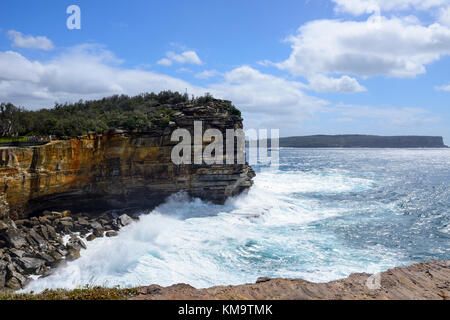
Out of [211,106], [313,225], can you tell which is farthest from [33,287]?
[211,106]

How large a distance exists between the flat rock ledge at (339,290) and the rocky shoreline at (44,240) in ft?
30.5

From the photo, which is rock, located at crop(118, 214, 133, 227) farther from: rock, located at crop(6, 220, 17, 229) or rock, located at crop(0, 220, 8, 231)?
rock, located at crop(0, 220, 8, 231)

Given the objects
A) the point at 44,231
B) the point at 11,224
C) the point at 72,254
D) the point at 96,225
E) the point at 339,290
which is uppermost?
the point at 339,290

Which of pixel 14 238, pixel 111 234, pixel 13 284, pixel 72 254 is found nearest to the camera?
pixel 13 284

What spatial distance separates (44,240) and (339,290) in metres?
15.8

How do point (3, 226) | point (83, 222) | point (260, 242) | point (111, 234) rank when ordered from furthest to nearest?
point (83, 222)
point (111, 234)
point (260, 242)
point (3, 226)

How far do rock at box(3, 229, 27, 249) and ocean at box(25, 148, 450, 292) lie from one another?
3151 mm

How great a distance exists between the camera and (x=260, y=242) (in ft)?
→ 56.7

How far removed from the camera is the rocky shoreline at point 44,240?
40.0 ft

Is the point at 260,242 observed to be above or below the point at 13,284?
below

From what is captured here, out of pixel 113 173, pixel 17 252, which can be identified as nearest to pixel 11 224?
pixel 17 252

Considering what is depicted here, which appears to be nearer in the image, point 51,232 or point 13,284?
point 13,284

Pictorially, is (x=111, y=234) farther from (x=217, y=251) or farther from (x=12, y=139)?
(x=12, y=139)

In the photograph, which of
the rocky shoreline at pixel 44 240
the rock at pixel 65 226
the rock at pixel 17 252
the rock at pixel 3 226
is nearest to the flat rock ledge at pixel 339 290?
the rocky shoreline at pixel 44 240
